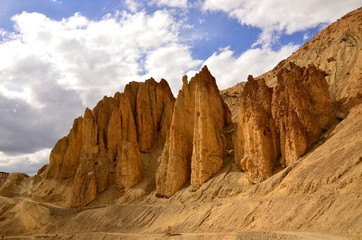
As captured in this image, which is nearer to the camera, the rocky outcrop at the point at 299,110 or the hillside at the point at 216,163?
the hillside at the point at 216,163

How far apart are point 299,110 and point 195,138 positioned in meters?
13.3

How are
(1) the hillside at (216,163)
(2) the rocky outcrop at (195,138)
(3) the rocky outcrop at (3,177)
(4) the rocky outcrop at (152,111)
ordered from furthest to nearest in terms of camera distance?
(3) the rocky outcrop at (3,177) → (4) the rocky outcrop at (152,111) → (2) the rocky outcrop at (195,138) → (1) the hillside at (216,163)

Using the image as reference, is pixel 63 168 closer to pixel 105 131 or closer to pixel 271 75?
pixel 105 131

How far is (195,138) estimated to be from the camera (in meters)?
44.3

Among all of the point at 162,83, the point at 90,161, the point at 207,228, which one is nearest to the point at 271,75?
the point at 162,83

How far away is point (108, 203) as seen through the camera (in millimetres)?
51125

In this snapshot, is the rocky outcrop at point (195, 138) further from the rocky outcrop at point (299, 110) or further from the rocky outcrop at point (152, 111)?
the rocky outcrop at point (299, 110)

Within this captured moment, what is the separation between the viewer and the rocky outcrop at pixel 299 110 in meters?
34.5

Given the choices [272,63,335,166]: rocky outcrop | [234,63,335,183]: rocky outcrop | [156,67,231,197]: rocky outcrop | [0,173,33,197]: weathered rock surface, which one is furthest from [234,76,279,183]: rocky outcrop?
[0,173,33,197]: weathered rock surface

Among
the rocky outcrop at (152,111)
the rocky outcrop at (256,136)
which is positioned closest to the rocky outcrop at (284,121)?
the rocky outcrop at (256,136)

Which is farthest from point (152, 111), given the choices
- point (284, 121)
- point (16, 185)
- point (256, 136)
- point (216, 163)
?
point (16, 185)

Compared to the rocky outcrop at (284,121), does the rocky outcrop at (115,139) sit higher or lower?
higher

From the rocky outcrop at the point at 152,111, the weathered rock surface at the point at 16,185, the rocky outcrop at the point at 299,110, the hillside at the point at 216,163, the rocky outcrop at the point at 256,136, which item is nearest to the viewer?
the hillside at the point at 216,163

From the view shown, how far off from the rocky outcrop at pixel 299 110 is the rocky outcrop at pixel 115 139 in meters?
23.0
